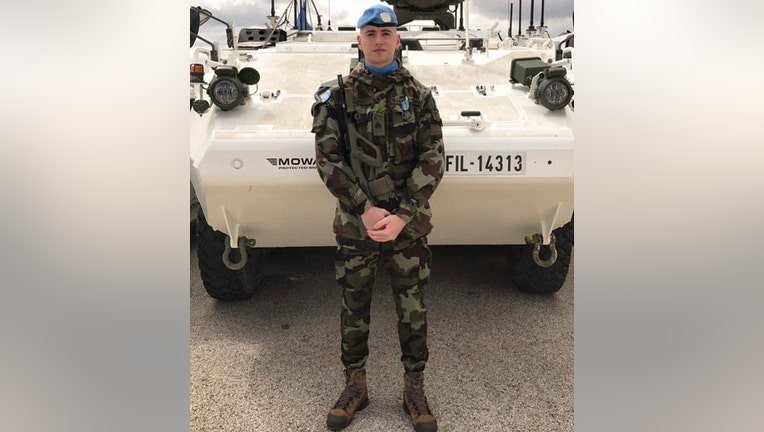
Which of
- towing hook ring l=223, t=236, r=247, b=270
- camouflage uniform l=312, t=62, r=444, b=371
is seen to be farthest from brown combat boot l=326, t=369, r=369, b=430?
towing hook ring l=223, t=236, r=247, b=270

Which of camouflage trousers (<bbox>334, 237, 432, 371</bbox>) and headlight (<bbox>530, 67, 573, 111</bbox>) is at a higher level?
headlight (<bbox>530, 67, 573, 111</bbox>)

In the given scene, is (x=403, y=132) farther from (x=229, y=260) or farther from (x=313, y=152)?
(x=229, y=260)

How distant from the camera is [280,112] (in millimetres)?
3332

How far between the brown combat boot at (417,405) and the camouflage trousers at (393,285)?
57 mm

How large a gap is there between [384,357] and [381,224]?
1.26m

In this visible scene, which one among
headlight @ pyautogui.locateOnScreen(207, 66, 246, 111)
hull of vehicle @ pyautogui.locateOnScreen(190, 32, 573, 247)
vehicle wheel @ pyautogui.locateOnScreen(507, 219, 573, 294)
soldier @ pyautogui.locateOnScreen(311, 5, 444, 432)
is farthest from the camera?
vehicle wheel @ pyautogui.locateOnScreen(507, 219, 573, 294)

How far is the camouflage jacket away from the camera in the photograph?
268 centimetres

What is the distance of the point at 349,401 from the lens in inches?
116

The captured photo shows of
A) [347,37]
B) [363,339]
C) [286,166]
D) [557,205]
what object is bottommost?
[363,339]

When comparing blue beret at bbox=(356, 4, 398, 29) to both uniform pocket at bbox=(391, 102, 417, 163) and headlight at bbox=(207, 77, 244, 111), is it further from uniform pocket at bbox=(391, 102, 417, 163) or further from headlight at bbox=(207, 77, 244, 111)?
headlight at bbox=(207, 77, 244, 111)
